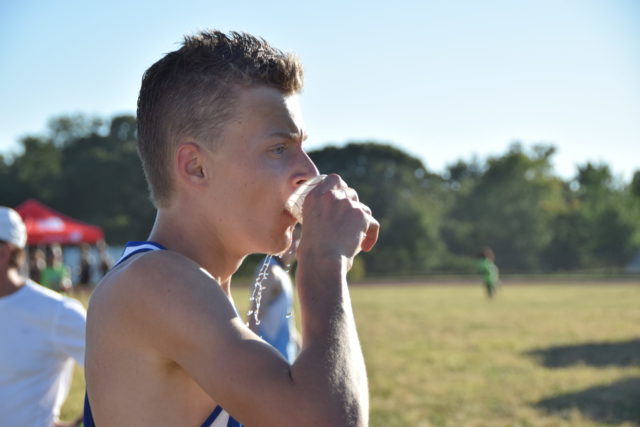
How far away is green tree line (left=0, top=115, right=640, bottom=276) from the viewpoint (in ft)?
204

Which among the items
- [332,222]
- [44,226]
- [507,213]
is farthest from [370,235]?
[507,213]

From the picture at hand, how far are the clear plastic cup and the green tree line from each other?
2127 inches

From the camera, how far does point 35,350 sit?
3770 mm

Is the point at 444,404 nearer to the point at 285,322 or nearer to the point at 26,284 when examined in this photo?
the point at 285,322

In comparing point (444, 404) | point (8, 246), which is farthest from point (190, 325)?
point (444, 404)

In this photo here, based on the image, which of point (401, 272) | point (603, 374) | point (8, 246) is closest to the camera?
point (8, 246)

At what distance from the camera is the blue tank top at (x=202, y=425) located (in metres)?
1.65

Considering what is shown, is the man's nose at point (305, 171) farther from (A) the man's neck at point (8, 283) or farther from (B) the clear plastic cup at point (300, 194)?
(A) the man's neck at point (8, 283)

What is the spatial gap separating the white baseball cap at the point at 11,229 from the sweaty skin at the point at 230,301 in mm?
2994

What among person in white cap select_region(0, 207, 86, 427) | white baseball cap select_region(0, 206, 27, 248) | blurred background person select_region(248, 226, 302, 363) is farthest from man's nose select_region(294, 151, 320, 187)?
blurred background person select_region(248, 226, 302, 363)

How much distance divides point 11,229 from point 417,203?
66.4m

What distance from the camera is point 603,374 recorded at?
11.4m

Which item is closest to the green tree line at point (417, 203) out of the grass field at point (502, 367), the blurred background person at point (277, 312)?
the grass field at point (502, 367)

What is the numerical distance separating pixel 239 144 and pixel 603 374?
36.1 ft
